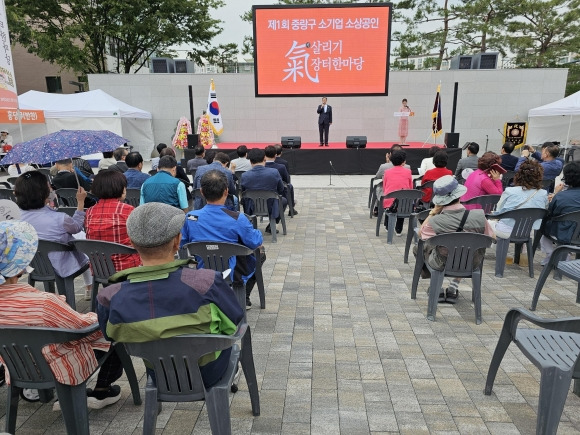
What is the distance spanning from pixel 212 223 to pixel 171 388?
55.3 inches

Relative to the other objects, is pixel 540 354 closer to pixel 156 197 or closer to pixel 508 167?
pixel 156 197

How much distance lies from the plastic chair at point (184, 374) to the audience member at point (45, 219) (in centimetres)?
183

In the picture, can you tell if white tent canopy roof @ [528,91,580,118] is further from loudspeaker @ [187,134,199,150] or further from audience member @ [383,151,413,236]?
loudspeaker @ [187,134,199,150]

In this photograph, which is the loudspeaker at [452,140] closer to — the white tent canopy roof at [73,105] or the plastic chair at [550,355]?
the white tent canopy roof at [73,105]

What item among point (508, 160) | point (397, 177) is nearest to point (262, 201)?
point (397, 177)

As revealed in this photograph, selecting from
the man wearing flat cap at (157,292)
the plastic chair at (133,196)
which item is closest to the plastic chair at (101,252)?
the man wearing flat cap at (157,292)

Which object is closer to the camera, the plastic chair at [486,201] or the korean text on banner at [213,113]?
the plastic chair at [486,201]

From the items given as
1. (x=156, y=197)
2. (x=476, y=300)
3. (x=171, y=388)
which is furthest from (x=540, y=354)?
(x=156, y=197)

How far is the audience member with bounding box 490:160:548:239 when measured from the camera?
162 inches

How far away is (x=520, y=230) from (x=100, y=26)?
18999 mm

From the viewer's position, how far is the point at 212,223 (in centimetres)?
288

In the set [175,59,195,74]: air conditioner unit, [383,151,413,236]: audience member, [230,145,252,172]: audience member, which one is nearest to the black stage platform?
[230,145,252,172]: audience member

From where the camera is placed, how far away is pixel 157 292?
148 centimetres

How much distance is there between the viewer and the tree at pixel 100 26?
16.5 meters
